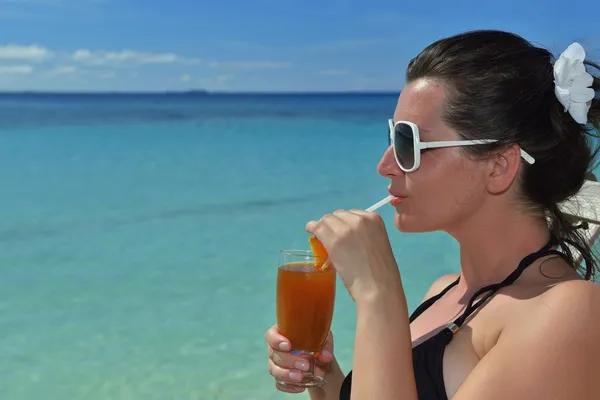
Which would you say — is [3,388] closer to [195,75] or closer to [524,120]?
[524,120]

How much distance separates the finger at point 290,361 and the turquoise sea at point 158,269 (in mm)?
3071

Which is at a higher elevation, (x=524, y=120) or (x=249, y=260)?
(x=524, y=120)

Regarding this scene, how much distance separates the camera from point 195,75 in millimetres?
61906

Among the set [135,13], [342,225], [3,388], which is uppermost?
[135,13]

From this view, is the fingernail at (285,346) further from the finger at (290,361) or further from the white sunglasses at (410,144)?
the white sunglasses at (410,144)

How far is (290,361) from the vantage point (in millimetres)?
1982

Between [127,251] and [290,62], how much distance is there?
176ft

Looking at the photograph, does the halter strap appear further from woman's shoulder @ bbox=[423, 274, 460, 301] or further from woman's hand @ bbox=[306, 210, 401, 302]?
woman's shoulder @ bbox=[423, 274, 460, 301]

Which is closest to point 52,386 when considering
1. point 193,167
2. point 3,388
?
point 3,388

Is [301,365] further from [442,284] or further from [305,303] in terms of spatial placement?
[442,284]

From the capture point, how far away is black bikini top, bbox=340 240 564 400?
172 cm

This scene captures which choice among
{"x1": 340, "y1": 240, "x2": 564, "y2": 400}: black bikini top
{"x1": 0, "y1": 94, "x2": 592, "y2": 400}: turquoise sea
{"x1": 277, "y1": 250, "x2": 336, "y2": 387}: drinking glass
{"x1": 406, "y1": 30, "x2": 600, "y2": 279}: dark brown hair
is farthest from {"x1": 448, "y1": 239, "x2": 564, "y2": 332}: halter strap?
{"x1": 0, "y1": 94, "x2": 592, "y2": 400}: turquoise sea

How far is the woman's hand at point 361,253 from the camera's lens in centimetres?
169

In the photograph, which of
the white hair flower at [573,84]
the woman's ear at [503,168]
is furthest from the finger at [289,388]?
the white hair flower at [573,84]
